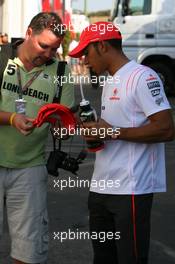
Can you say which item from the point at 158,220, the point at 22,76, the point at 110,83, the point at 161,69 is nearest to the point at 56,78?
the point at 22,76

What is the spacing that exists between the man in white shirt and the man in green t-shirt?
0.33 m

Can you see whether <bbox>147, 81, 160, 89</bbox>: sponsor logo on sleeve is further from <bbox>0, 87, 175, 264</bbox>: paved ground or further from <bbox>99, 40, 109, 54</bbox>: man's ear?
<bbox>0, 87, 175, 264</bbox>: paved ground

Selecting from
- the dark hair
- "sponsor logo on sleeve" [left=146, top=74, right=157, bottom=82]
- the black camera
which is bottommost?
the black camera

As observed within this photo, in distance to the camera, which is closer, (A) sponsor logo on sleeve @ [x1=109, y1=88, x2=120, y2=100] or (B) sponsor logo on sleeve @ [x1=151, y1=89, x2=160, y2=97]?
(B) sponsor logo on sleeve @ [x1=151, y1=89, x2=160, y2=97]

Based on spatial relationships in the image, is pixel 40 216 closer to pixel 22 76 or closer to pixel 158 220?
pixel 22 76

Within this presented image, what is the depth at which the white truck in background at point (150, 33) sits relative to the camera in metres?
16.7

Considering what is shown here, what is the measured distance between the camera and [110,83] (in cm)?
328

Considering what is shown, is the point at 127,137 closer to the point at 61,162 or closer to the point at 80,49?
the point at 80,49

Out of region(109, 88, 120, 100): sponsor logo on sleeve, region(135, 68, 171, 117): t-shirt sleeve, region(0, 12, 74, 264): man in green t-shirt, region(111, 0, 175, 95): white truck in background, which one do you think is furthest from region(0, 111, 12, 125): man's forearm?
region(111, 0, 175, 95): white truck in background

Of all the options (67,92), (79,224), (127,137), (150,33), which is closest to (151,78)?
(127,137)

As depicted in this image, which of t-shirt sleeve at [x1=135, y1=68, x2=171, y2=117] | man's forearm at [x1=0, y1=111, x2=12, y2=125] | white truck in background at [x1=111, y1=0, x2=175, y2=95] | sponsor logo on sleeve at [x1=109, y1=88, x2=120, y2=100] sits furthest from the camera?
white truck in background at [x1=111, y1=0, x2=175, y2=95]

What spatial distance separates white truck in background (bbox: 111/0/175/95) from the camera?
1670 centimetres

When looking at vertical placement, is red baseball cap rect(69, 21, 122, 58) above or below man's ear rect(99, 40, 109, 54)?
above

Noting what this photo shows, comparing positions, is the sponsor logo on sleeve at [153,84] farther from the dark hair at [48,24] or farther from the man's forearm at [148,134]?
the dark hair at [48,24]
